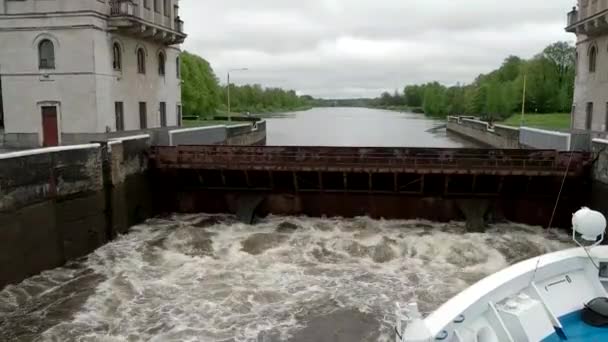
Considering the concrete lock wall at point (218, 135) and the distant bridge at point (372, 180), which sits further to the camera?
the concrete lock wall at point (218, 135)

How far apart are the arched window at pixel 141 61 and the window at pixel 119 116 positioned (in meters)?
2.61

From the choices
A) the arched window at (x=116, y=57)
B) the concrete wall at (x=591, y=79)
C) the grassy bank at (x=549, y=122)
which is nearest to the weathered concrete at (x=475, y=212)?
the concrete wall at (x=591, y=79)

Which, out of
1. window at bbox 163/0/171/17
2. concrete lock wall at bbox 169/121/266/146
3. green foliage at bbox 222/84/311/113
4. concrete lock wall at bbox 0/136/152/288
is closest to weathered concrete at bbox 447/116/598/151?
concrete lock wall at bbox 169/121/266/146

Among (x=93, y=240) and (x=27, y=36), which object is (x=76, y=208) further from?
(x=27, y=36)

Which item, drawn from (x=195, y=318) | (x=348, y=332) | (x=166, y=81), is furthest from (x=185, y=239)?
(x=166, y=81)

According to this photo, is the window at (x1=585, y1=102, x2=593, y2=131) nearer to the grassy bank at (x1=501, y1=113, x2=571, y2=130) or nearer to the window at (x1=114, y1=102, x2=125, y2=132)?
the grassy bank at (x1=501, y1=113, x2=571, y2=130)

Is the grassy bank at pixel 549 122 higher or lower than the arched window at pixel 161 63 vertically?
lower

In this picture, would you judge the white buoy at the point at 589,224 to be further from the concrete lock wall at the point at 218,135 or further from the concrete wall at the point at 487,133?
the concrete wall at the point at 487,133

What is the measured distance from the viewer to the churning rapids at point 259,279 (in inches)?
399

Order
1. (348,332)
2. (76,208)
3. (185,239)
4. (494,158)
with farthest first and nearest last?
(494,158), (185,239), (76,208), (348,332)

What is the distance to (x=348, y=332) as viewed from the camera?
391 inches

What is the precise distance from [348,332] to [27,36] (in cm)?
1956

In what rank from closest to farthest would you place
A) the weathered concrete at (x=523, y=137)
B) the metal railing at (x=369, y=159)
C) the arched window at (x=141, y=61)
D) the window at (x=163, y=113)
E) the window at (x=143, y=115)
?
the metal railing at (x=369, y=159) → the weathered concrete at (x=523, y=137) → the arched window at (x=141, y=61) → the window at (x=143, y=115) → the window at (x=163, y=113)

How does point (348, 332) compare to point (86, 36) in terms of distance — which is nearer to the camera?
point (348, 332)
